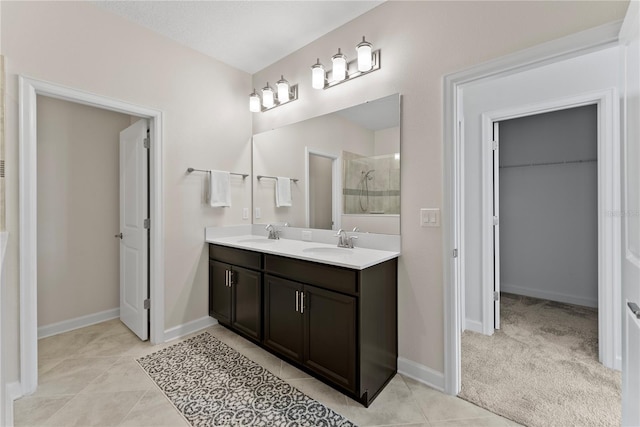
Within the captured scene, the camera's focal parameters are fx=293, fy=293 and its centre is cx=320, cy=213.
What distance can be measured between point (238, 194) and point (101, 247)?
153cm

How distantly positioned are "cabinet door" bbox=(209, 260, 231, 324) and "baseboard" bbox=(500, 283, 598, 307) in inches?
140

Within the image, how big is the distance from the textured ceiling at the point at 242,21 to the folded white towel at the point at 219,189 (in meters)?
1.16

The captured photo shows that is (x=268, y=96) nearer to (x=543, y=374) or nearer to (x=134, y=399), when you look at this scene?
(x=134, y=399)

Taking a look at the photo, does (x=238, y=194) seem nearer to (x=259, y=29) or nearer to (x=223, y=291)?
(x=223, y=291)

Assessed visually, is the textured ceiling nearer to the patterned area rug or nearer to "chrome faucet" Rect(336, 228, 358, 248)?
"chrome faucet" Rect(336, 228, 358, 248)

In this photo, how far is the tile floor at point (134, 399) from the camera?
1626 mm

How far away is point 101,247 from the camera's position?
3059 mm

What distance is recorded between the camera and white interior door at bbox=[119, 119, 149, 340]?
2572mm

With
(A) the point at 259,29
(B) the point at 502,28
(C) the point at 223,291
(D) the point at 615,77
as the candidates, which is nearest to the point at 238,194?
(C) the point at 223,291

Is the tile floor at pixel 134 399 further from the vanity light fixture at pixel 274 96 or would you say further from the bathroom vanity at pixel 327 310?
A: the vanity light fixture at pixel 274 96

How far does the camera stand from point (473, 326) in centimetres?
275

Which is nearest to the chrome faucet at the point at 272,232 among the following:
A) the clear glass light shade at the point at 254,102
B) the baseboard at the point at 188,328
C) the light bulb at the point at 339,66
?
Answer: the baseboard at the point at 188,328

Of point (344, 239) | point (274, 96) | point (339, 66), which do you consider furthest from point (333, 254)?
point (274, 96)

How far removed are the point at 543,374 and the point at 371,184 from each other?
5.85ft
